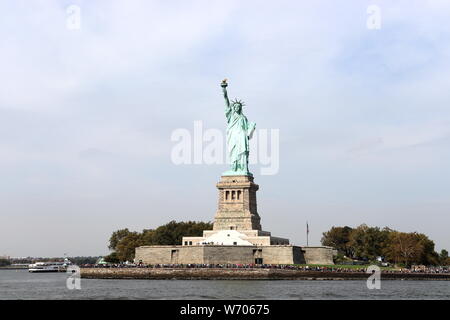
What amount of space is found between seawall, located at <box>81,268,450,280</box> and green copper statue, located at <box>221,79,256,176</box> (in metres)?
17.0

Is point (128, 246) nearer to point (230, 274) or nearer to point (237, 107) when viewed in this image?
point (237, 107)

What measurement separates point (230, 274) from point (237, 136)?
2103cm

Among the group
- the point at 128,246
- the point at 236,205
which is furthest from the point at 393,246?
the point at 128,246

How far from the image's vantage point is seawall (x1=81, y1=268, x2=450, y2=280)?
63812mm

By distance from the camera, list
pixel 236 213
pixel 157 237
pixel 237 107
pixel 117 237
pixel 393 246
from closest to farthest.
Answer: pixel 236 213, pixel 237 107, pixel 393 246, pixel 157 237, pixel 117 237

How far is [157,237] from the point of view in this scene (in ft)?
300

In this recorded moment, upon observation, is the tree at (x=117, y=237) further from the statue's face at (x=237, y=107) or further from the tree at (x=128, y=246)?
the statue's face at (x=237, y=107)

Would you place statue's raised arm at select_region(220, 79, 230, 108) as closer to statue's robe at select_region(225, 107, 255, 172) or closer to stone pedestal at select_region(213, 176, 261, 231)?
statue's robe at select_region(225, 107, 255, 172)

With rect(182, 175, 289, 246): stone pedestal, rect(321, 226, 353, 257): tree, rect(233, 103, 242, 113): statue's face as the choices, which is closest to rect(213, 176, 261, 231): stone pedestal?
rect(182, 175, 289, 246): stone pedestal

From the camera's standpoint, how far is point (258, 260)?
7075cm

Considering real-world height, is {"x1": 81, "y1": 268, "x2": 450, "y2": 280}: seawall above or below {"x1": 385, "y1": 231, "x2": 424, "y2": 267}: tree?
below

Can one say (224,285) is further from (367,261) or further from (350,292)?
(367,261)
